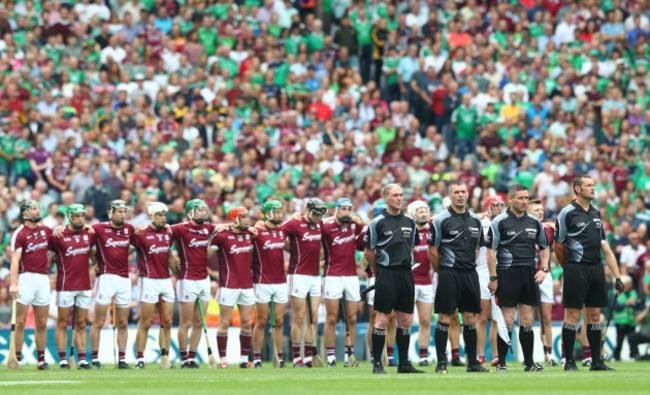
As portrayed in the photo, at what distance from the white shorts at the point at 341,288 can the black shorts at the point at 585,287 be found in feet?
14.5

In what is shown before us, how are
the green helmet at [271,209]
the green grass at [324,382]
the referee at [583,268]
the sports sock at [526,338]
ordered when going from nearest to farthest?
the green grass at [324,382], the sports sock at [526,338], the referee at [583,268], the green helmet at [271,209]

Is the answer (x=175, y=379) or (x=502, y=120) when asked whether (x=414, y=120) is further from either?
(x=175, y=379)

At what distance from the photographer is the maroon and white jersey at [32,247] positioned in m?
20.9

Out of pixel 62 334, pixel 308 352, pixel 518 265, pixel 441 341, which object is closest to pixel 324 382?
pixel 441 341

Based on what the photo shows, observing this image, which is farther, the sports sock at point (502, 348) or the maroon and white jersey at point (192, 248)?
the maroon and white jersey at point (192, 248)

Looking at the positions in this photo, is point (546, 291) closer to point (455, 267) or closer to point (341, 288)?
point (341, 288)

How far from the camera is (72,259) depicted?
21.1 metres

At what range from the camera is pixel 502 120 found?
3269 centimetres

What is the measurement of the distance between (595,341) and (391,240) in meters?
3.20

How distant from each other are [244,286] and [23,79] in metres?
11.9

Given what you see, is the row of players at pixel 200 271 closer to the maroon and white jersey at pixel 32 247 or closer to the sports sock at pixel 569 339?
the maroon and white jersey at pixel 32 247

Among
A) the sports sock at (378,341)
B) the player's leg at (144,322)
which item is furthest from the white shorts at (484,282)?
the player's leg at (144,322)

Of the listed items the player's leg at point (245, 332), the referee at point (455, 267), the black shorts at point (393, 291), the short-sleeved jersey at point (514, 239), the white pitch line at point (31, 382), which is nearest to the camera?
the white pitch line at point (31, 382)

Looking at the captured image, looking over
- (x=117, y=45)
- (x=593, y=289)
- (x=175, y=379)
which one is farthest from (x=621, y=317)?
(x=117, y=45)
